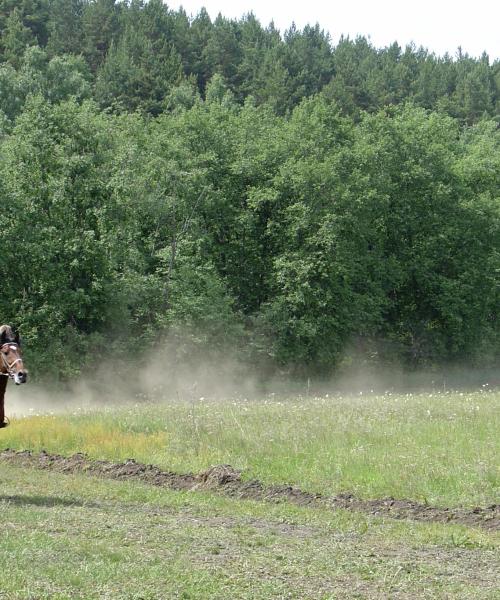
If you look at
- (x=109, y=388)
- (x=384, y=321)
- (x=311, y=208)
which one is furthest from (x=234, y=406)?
(x=384, y=321)

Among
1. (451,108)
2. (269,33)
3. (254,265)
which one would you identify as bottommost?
(254,265)

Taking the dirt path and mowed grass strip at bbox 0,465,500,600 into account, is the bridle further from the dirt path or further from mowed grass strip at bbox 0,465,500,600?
the dirt path

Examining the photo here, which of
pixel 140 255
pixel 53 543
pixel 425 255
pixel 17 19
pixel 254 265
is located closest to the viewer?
pixel 53 543

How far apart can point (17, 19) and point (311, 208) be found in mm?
Answer: 72356

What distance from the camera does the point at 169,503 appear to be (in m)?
14.5

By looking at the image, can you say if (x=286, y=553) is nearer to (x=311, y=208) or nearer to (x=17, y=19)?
(x=311, y=208)

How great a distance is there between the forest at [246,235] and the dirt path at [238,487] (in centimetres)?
2005

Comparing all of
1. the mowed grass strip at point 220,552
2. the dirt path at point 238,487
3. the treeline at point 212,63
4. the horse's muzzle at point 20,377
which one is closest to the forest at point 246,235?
the dirt path at point 238,487

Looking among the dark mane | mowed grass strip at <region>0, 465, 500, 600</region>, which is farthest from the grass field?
the dark mane

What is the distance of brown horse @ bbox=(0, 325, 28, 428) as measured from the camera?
14.3m

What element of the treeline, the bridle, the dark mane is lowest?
the bridle

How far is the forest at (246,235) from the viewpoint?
4056 cm

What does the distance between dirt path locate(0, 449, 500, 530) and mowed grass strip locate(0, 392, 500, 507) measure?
1.25 ft

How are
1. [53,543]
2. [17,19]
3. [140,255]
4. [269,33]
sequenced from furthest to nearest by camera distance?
[269,33] → [17,19] → [140,255] → [53,543]
